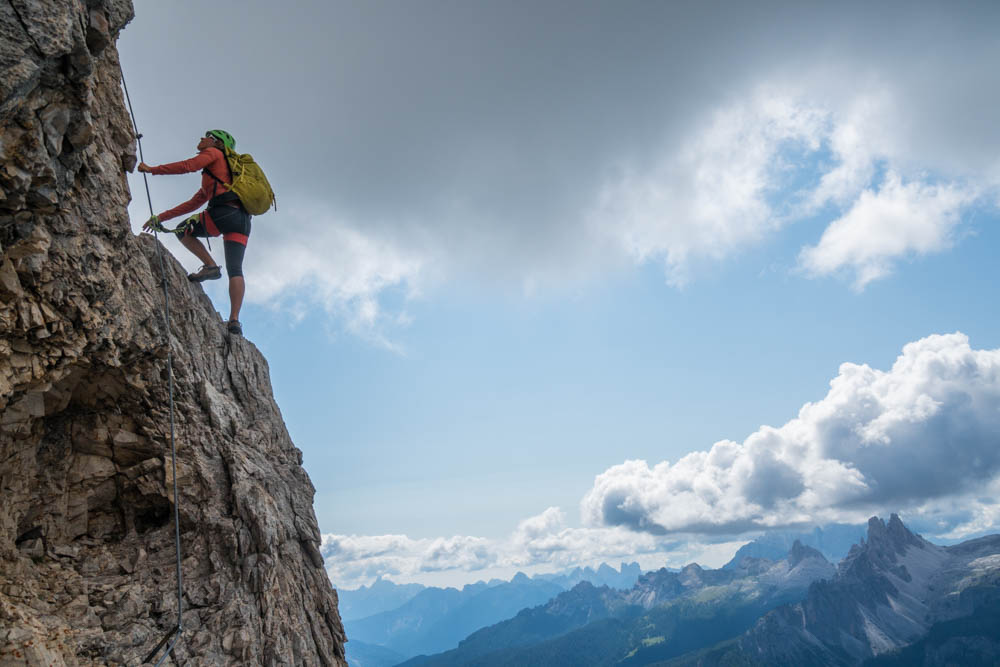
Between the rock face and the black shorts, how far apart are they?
5.32ft

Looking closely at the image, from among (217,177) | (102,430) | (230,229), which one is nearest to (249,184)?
(217,177)

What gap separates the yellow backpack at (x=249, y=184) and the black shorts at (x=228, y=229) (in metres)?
0.47

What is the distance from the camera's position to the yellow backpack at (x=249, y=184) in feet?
56.7

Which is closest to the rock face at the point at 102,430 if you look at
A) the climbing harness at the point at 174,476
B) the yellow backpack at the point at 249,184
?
the climbing harness at the point at 174,476

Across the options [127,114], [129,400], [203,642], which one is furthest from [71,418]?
[127,114]

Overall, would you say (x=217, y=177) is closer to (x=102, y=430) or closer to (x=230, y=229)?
(x=230, y=229)

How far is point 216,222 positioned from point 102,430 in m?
7.59

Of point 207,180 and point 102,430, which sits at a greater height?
point 207,180

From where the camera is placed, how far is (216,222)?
17.9 m

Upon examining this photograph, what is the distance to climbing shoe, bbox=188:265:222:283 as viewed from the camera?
1820 cm

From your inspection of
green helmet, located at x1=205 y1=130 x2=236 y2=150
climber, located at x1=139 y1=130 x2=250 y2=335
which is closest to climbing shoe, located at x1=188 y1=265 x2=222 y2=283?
climber, located at x1=139 y1=130 x2=250 y2=335

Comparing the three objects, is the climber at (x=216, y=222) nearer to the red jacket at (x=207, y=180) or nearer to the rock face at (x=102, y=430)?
the red jacket at (x=207, y=180)

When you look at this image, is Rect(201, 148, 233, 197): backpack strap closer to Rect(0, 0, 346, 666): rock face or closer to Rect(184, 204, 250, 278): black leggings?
Rect(184, 204, 250, 278): black leggings

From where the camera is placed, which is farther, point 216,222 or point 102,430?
point 216,222
